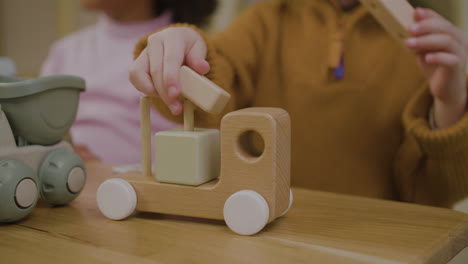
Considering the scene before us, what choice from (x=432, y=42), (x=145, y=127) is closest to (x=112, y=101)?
(x=145, y=127)

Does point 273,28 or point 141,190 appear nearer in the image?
point 141,190

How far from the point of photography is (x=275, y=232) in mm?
458

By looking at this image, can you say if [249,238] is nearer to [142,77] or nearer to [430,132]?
[142,77]

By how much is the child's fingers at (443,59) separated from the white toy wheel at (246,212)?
31cm

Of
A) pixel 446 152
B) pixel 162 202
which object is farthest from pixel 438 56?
pixel 162 202

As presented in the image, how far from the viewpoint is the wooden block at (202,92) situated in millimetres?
454

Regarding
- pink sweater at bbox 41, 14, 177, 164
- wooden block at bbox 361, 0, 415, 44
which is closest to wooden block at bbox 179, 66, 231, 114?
wooden block at bbox 361, 0, 415, 44

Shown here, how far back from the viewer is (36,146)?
0.54 m

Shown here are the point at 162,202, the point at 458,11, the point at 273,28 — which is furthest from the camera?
the point at 273,28

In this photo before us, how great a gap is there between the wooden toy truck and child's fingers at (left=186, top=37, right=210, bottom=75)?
28mm

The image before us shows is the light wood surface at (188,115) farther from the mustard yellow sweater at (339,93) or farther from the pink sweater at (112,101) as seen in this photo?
the pink sweater at (112,101)

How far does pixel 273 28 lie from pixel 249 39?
0.06 metres

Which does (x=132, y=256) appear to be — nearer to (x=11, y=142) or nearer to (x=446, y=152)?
(x=11, y=142)

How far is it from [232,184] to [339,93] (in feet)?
1.57
